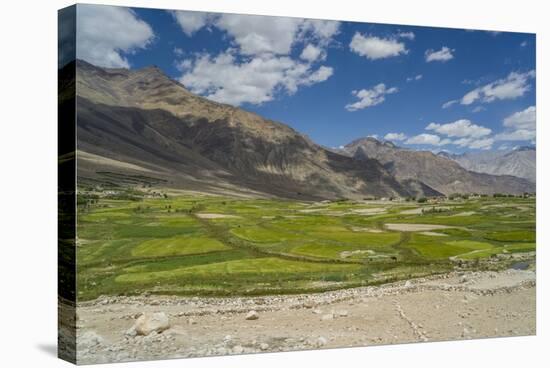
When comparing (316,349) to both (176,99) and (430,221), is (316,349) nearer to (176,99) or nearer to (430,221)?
(430,221)

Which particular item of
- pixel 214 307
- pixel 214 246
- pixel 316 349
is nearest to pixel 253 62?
pixel 214 246

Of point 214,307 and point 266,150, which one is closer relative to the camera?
point 214,307

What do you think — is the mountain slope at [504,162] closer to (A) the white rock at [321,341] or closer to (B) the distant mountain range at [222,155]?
(B) the distant mountain range at [222,155]

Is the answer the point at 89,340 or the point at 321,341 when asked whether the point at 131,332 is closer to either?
the point at 89,340

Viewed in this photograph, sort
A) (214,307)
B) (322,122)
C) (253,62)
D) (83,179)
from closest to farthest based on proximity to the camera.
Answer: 1. (83,179)
2. (214,307)
3. (253,62)
4. (322,122)

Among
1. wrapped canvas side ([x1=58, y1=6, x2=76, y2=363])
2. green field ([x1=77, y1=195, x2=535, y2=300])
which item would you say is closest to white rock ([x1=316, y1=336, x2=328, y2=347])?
green field ([x1=77, y1=195, x2=535, y2=300])

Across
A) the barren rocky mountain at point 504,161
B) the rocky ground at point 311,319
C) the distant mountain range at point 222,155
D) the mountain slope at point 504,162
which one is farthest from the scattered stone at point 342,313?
the mountain slope at point 504,162

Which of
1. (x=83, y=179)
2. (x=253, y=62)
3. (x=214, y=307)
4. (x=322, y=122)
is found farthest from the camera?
(x=322, y=122)

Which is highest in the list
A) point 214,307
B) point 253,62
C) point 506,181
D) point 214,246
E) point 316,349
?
point 253,62
